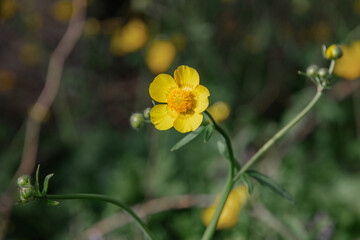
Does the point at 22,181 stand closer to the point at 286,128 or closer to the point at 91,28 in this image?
the point at 286,128

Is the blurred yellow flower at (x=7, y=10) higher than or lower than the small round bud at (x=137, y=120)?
higher

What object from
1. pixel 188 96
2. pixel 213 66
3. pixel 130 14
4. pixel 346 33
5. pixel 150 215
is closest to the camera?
pixel 188 96

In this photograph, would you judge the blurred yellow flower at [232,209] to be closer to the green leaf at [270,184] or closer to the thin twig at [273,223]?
the thin twig at [273,223]

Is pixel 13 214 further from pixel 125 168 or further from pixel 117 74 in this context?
pixel 117 74

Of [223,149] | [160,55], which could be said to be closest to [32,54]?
[160,55]

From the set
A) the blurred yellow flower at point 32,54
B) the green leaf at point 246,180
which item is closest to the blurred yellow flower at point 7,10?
the blurred yellow flower at point 32,54

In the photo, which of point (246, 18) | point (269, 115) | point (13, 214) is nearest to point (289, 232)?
point (269, 115)
